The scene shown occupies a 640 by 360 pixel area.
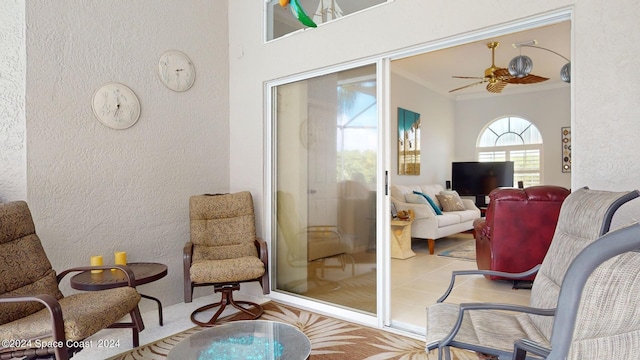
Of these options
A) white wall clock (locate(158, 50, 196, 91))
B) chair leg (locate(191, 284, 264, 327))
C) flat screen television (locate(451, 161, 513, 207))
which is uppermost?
white wall clock (locate(158, 50, 196, 91))

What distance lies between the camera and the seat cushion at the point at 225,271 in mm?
3021

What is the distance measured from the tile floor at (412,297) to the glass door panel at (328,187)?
1.54ft

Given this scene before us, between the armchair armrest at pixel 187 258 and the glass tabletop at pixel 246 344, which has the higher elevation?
the armchair armrest at pixel 187 258

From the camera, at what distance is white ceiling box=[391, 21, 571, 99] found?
525cm

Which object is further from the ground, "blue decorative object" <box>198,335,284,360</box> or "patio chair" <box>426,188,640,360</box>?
"patio chair" <box>426,188,640,360</box>

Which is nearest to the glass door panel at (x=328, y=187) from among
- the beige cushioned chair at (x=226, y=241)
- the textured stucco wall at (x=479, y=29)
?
the textured stucco wall at (x=479, y=29)

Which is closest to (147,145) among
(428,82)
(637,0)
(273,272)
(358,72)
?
(273,272)

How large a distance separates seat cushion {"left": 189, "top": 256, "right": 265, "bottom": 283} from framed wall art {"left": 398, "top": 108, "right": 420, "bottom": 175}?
4302mm

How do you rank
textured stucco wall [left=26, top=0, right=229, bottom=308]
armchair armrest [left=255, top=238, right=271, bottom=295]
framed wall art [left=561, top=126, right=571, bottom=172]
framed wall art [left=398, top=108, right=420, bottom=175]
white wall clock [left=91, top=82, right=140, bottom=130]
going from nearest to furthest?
textured stucco wall [left=26, top=0, right=229, bottom=308]
white wall clock [left=91, top=82, right=140, bottom=130]
armchair armrest [left=255, top=238, right=271, bottom=295]
framed wall art [left=398, top=108, right=420, bottom=175]
framed wall art [left=561, top=126, right=571, bottom=172]

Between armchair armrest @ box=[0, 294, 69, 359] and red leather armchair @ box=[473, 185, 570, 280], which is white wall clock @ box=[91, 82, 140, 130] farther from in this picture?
red leather armchair @ box=[473, 185, 570, 280]

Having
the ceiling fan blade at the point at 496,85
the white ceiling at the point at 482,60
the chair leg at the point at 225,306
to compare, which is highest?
the white ceiling at the point at 482,60

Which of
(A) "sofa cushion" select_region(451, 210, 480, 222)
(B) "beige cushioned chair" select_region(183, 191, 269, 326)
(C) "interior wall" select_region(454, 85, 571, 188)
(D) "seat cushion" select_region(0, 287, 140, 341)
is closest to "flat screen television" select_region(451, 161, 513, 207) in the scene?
(C) "interior wall" select_region(454, 85, 571, 188)

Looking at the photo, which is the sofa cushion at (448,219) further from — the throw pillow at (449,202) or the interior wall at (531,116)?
the interior wall at (531,116)

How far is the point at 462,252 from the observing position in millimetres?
5766
